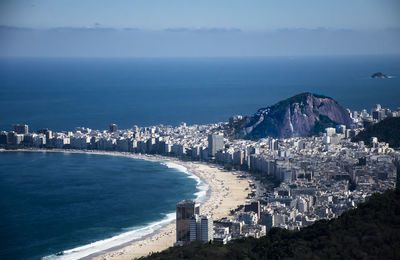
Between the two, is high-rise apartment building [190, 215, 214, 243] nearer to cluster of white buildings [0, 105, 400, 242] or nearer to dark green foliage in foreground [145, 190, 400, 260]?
cluster of white buildings [0, 105, 400, 242]

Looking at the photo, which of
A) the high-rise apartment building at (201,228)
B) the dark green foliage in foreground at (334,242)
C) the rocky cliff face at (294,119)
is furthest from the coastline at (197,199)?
the rocky cliff face at (294,119)

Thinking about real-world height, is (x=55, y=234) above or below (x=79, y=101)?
below

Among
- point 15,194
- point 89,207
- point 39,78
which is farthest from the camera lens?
point 39,78

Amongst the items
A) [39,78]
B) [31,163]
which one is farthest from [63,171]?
[39,78]

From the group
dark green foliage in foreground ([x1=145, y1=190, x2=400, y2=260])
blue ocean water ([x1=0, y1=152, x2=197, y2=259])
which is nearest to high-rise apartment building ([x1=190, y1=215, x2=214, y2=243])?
dark green foliage in foreground ([x1=145, y1=190, x2=400, y2=260])

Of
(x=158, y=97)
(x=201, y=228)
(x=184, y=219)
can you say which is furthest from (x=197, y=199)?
(x=158, y=97)

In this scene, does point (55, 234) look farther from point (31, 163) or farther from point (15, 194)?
point (31, 163)

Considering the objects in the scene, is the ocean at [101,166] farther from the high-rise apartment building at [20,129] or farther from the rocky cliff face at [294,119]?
the rocky cliff face at [294,119]
